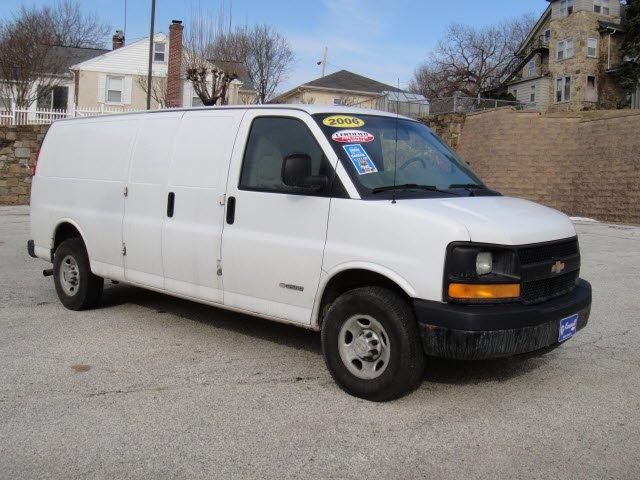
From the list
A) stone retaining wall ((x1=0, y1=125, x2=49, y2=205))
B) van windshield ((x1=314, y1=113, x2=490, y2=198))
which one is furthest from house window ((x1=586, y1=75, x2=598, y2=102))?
van windshield ((x1=314, y1=113, x2=490, y2=198))

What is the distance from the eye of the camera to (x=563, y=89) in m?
45.4

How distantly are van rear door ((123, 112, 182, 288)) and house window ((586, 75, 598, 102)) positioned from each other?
43.2 metres

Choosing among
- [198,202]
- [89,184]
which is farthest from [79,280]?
[198,202]

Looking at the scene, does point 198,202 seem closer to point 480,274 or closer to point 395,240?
point 395,240

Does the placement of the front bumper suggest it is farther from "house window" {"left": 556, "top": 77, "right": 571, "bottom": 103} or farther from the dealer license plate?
"house window" {"left": 556, "top": 77, "right": 571, "bottom": 103}

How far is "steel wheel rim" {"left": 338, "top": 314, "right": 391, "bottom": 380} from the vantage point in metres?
4.29

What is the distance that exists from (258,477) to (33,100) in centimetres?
3578

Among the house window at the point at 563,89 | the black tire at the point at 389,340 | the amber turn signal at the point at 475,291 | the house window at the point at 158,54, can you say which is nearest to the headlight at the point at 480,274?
the amber turn signal at the point at 475,291

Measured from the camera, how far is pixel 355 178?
14.9 feet

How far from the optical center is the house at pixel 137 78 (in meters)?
35.1

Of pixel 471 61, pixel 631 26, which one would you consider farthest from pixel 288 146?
pixel 471 61

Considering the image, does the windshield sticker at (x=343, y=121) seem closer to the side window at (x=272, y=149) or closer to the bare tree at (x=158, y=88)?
the side window at (x=272, y=149)

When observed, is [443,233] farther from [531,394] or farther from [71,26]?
[71,26]

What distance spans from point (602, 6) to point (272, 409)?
47.7 meters
